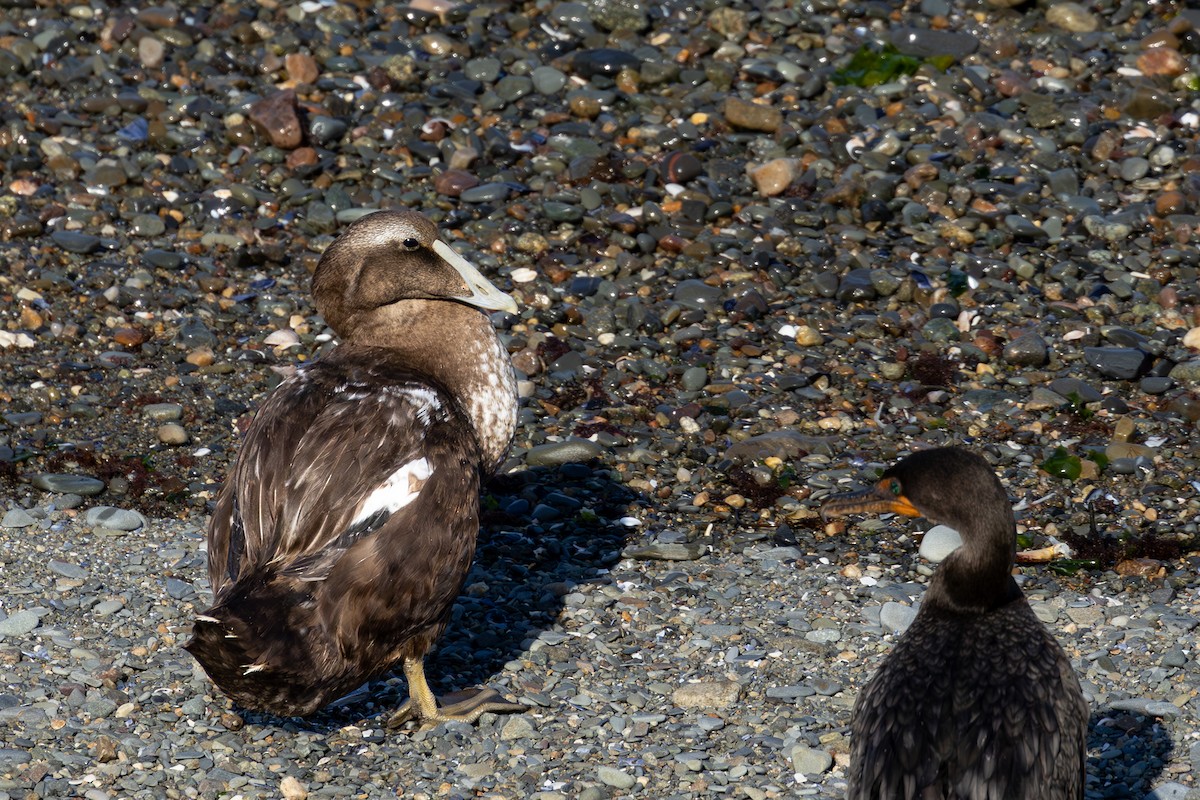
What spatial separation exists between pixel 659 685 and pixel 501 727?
68cm

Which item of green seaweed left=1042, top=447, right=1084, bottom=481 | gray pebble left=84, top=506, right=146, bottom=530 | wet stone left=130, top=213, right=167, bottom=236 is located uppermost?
gray pebble left=84, top=506, right=146, bottom=530

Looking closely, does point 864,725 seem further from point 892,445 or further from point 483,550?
point 892,445

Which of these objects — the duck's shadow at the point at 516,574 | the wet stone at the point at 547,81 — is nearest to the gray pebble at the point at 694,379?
the duck's shadow at the point at 516,574

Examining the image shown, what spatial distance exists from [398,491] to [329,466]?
0.93 feet

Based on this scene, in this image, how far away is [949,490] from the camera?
4.89 metres

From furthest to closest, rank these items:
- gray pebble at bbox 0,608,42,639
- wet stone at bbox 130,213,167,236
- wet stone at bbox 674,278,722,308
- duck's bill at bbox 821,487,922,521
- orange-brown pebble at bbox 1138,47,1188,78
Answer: orange-brown pebble at bbox 1138,47,1188,78 < wet stone at bbox 130,213,167,236 < wet stone at bbox 674,278,722,308 < gray pebble at bbox 0,608,42,639 < duck's bill at bbox 821,487,922,521

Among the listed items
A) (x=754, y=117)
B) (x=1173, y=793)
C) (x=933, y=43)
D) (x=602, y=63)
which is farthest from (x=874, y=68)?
(x=1173, y=793)

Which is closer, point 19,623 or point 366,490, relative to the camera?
point 366,490

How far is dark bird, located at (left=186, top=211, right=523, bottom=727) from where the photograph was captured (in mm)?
5160

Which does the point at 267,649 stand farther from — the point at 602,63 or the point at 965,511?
the point at 602,63

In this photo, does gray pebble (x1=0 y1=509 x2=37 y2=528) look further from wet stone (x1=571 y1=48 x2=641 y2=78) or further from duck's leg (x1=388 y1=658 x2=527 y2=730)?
wet stone (x1=571 y1=48 x2=641 y2=78)

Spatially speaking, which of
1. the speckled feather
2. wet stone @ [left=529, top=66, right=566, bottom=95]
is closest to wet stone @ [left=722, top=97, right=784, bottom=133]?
wet stone @ [left=529, top=66, right=566, bottom=95]

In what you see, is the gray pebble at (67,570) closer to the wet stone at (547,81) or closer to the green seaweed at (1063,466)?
the green seaweed at (1063,466)

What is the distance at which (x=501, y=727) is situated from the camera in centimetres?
568
